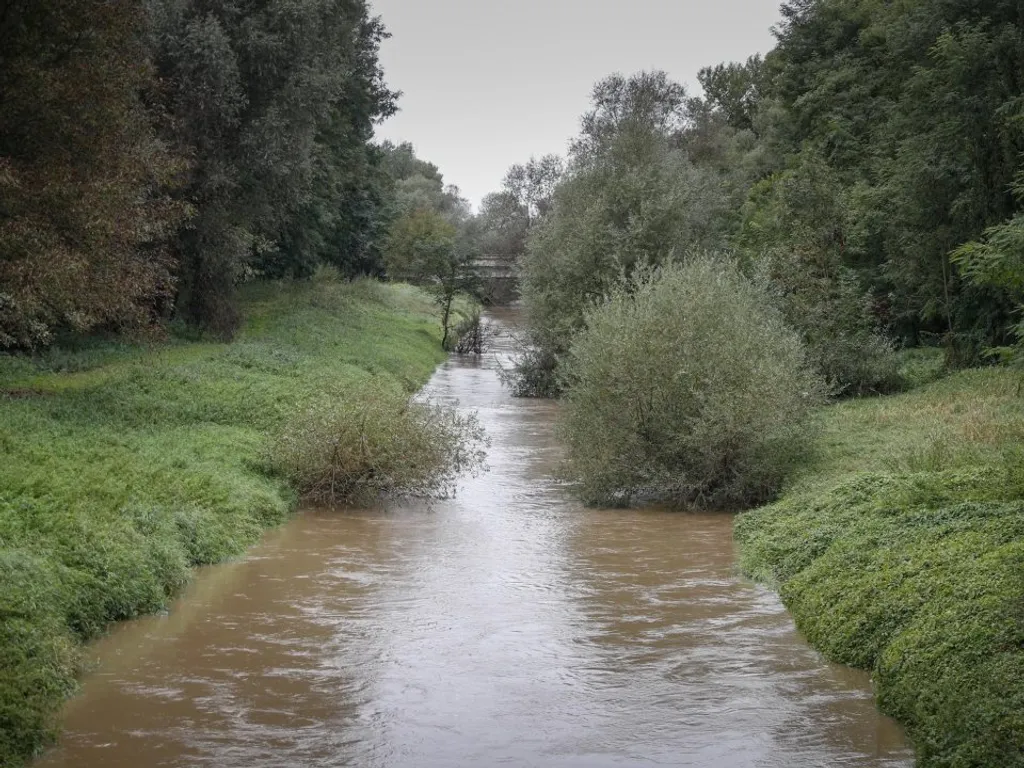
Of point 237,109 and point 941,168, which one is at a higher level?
point 237,109

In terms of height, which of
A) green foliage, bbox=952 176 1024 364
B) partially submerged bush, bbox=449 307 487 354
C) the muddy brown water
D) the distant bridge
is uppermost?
the distant bridge

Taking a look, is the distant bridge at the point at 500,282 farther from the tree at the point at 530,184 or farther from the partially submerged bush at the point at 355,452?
the partially submerged bush at the point at 355,452

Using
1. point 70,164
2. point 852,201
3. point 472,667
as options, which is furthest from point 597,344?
point 852,201

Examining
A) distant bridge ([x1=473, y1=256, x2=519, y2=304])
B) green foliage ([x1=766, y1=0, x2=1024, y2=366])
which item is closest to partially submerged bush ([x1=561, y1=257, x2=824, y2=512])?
green foliage ([x1=766, y1=0, x2=1024, y2=366])

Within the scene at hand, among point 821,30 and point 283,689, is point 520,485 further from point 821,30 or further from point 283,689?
point 821,30

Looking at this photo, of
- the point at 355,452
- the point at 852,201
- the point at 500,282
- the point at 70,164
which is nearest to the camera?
the point at 355,452

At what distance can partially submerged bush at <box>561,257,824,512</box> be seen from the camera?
60.2 ft

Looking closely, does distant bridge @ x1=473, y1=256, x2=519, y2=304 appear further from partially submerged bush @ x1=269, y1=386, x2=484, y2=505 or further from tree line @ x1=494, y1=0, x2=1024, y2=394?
partially submerged bush @ x1=269, y1=386, x2=484, y2=505

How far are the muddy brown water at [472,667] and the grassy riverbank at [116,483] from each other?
434mm

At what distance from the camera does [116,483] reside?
14570 mm

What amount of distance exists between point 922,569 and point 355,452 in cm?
1037

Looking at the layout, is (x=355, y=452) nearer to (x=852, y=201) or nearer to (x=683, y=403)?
(x=683, y=403)

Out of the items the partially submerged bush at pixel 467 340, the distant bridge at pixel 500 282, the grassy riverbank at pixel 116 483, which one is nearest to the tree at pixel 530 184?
the distant bridge at pixel 500 282

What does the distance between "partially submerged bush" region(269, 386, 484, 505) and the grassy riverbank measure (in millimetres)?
582
